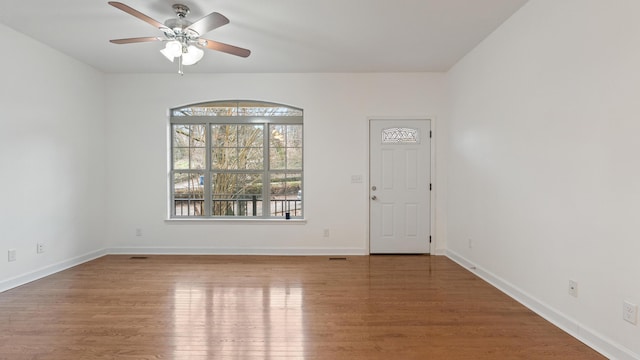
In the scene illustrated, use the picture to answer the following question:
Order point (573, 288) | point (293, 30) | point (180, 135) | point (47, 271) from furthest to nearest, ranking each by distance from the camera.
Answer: point (180, 135), point (47, 271), point (293, 30), point (573, 288)

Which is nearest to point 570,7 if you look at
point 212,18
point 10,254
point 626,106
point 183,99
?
point 626,106

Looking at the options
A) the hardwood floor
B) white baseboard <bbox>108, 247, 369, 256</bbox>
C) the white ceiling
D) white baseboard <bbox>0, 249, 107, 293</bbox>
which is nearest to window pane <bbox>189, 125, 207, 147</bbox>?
the white ceiling

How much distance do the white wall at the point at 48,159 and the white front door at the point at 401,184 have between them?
3969 mm

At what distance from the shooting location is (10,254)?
314cm

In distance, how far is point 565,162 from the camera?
2262 millimetres

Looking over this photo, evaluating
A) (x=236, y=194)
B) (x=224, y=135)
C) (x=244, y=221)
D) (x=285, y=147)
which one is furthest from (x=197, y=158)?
(x=285, y=147)

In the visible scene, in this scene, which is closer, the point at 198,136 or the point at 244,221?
the point at 244,221

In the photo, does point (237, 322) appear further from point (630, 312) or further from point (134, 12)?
point (630, 312)

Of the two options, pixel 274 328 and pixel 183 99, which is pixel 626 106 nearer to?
pixel 274 328

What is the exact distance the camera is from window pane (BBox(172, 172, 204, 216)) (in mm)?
4633

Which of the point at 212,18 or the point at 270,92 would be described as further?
the point at 270,92

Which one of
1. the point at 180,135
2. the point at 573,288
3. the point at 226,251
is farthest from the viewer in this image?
the point at 180,135

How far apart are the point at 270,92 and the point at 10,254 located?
3511mm

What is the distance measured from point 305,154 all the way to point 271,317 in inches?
98.7
